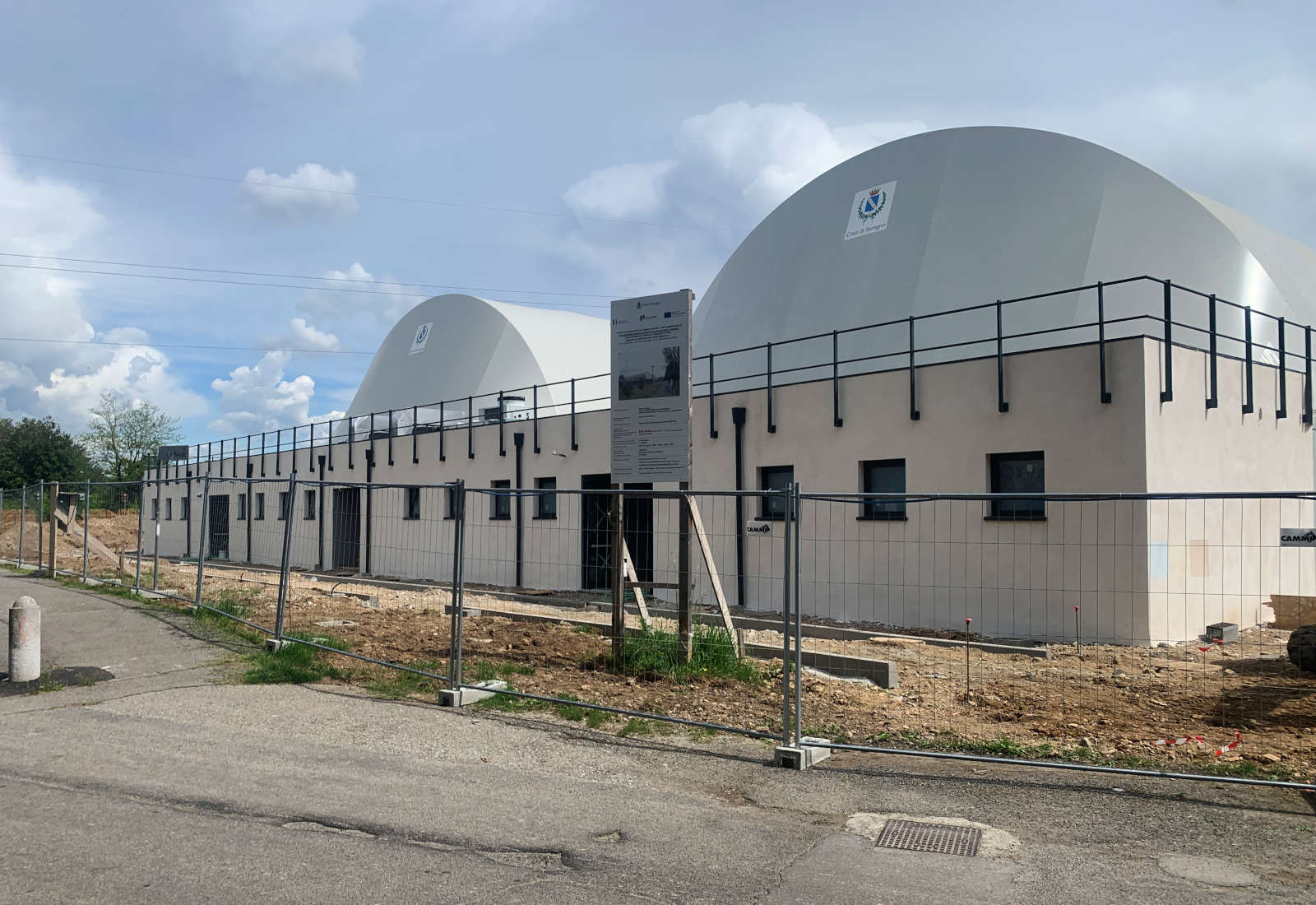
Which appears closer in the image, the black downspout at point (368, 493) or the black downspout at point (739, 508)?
the black downspout at point (739, 508)

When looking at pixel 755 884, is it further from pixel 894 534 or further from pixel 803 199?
pixel 803 199

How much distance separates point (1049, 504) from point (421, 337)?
106 ft

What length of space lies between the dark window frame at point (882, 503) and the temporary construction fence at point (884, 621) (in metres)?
0.06

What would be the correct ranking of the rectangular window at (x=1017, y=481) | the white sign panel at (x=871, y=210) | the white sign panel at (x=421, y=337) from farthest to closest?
the white sign panel at (x=421, y=337) → the white sign panel at (x=871, y=210) → the rectangular window at (x=1017, y=481)

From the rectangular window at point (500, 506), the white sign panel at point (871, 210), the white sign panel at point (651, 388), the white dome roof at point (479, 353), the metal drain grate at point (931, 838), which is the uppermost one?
the white sign panel at point (871, 210)

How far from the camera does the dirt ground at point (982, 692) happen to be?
726 cm

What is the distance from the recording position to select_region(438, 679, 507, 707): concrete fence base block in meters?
8.41

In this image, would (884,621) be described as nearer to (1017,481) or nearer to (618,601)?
(1017,481)

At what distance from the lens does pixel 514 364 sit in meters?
36.7

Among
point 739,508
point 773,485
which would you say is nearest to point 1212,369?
point 773,485

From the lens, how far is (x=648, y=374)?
1041cm

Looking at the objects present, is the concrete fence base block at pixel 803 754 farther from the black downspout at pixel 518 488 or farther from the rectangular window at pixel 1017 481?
the black downspout at pixel 518 488

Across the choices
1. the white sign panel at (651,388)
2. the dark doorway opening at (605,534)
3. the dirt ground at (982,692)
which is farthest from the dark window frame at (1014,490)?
the white sign panel at (651,388)

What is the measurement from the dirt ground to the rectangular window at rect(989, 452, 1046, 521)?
2311 millimetres
